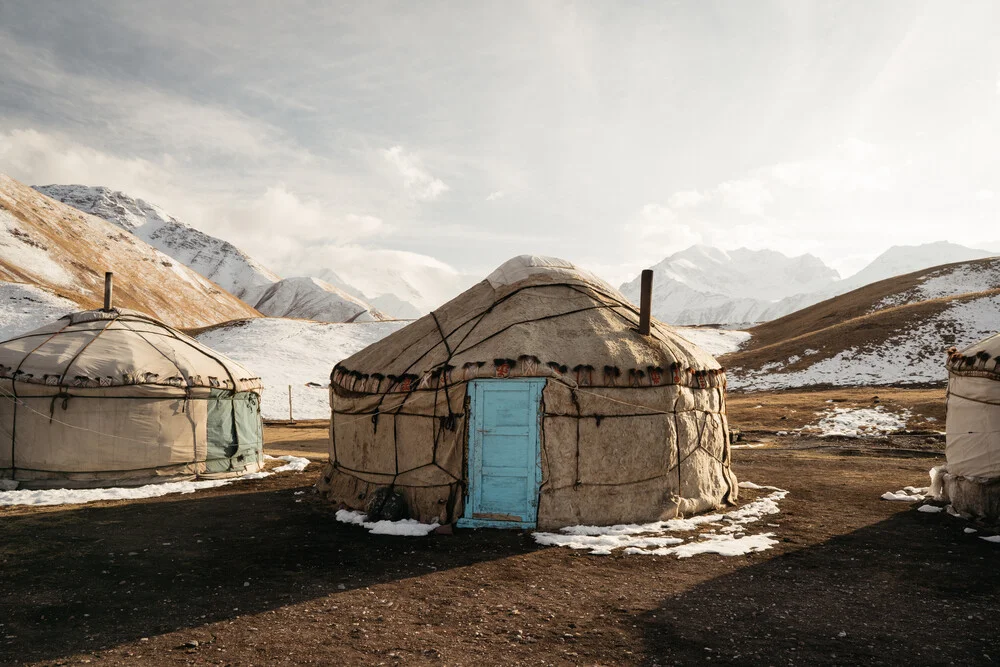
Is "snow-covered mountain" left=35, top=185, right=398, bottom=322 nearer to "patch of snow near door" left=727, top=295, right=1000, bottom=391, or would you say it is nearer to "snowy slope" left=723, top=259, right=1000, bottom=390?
"snowy slope" left=723, top=259, right=1000, bottom=390

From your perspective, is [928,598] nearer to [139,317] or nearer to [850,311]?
[139,317]

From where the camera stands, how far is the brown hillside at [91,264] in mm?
61219

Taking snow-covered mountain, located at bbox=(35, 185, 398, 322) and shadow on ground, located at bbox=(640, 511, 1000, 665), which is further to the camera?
snow-covered mountain, located at bbox=(35, 185, 398, 322)

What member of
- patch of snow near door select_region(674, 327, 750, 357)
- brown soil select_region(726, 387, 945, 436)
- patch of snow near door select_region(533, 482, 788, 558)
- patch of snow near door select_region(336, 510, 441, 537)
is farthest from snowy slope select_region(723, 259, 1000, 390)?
patch of snow near door select_region(336, 510, 441, 537)

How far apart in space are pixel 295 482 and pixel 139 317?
13.8ft

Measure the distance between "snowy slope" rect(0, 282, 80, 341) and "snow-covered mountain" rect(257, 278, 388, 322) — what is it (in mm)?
94491

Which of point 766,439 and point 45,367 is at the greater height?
point 45,367

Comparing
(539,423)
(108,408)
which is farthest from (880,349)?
(108,408)

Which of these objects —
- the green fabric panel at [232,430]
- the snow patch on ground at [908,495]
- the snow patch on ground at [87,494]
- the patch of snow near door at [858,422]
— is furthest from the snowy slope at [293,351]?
the snow patch on ground at [908,495]

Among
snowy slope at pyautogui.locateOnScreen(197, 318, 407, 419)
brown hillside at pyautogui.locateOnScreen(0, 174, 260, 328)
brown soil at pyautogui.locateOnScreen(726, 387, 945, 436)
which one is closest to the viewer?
brown soil at pyautogui.locateOnScreen(726, 387, 945, 436)

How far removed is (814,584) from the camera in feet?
16.8

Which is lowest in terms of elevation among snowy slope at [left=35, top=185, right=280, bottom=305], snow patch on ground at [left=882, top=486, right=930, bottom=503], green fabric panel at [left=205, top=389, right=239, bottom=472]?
snow patch on ground at [left=882, top=486, right=930, bottom=503]

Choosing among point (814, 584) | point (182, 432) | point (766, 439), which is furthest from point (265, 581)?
point (766, 439)

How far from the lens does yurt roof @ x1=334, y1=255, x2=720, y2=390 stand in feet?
23.8
